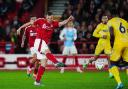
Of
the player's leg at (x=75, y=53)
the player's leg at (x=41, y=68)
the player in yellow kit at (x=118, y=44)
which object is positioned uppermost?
the player in yellow kit at (x=118, y=44)

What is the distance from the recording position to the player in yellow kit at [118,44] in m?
15.8

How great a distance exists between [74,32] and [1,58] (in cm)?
344

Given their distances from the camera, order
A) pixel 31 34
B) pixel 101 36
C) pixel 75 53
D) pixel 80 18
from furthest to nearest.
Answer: pixel 80 18
pixel 75 53
pixel 31 34
pixel 101 36

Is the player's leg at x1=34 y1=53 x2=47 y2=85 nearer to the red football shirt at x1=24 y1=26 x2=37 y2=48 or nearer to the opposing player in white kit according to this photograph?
the red football shirt at x1=24 y1=26 x2=37 y2=48

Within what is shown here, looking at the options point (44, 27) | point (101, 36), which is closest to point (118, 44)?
point (44, 27)

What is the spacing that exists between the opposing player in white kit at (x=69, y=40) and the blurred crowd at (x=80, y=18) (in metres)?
1.46

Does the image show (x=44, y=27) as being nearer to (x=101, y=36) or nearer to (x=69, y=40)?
(x=101, y=36)

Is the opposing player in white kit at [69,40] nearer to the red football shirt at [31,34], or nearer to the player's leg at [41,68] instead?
the red football shirt at [31,34]

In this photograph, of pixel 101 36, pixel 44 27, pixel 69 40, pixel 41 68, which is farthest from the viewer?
pixel 69 40

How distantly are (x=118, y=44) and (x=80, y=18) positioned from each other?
11.7 m

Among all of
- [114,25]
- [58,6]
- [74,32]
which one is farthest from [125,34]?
[58,6]

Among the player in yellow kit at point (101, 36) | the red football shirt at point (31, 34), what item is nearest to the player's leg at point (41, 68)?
the red football shirt at point (31, 34)

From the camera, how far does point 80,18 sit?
2744 centimetres

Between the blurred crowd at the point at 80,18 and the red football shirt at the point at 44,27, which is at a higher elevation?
the red football shirt at the point at 44,27
